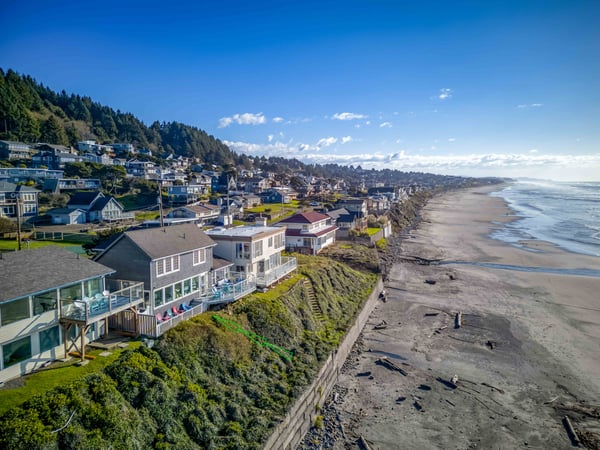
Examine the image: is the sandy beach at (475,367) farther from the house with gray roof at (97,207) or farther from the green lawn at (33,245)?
the house with gray roof at (97,207)

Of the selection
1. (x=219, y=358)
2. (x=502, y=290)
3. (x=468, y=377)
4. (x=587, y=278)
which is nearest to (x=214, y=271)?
(x=219, y=358)

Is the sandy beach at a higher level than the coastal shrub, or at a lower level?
lower

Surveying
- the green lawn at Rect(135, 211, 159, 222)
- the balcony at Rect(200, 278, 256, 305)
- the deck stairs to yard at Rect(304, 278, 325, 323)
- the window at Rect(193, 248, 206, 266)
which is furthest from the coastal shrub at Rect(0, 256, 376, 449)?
the green lawn at Rect(135, 211, 159, 222)

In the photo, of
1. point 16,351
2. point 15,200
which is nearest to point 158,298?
point 16,351

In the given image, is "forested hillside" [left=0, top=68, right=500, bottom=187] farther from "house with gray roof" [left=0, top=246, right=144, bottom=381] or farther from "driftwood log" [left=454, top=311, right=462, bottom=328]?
"driftwood log" [left=454, top=311, right=462, bottom=328]

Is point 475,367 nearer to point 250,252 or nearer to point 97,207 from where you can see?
point 250,252

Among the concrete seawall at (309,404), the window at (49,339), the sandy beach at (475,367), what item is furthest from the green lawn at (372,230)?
the window at (49,339)

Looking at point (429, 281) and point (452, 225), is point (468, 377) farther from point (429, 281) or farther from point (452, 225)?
point (452, 225)

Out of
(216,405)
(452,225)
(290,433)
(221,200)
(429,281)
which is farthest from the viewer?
(452,225)
